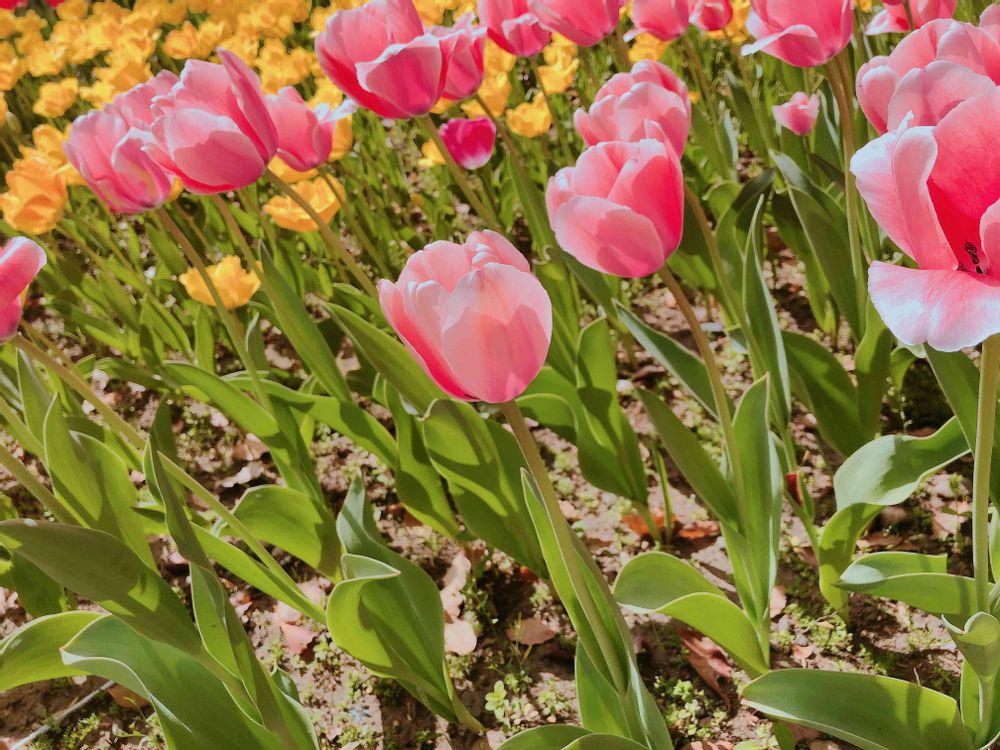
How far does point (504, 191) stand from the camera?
2.98 meters

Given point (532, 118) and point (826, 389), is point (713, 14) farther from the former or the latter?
point (826, 389)

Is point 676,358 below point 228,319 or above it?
below

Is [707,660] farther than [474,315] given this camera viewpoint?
Yes

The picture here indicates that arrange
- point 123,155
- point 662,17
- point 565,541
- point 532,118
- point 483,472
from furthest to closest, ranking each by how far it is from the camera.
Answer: point 532,118, point 662,17, point 483,472, point 123,155, point 565,541

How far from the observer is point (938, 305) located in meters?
0.69

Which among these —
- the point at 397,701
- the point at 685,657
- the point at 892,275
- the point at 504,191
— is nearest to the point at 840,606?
the point at 685,657

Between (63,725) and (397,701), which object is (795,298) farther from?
(63,725)

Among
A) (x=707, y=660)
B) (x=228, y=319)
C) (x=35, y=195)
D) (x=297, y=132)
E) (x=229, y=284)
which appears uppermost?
(x=297, y=132)

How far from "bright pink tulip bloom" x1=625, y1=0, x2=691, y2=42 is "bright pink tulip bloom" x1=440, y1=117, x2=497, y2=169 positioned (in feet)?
1.89

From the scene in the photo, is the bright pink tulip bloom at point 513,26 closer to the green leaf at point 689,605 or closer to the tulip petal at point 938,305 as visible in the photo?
the green leaf at point 689,605

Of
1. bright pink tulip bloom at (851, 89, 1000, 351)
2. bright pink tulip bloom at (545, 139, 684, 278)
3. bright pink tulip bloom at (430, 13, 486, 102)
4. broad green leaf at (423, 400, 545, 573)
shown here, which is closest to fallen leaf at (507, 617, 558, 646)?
broad green leaf at (423, 400, 545, 573)

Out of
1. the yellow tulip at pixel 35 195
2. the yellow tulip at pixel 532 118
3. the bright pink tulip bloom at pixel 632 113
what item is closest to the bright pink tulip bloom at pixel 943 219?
the bright pink tulip bloom at pixel 632 113

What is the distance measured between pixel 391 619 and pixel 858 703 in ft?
2.44

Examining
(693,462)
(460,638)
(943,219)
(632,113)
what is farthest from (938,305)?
(460,638)
